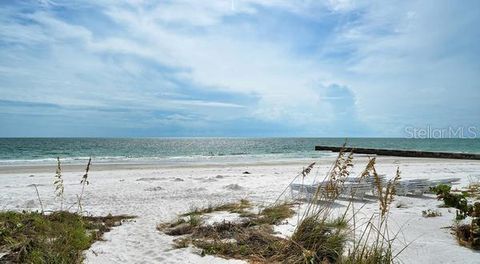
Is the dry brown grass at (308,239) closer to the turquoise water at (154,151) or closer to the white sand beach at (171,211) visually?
the white sand beach at (171,211)

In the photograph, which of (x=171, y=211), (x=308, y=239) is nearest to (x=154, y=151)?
(x=171, y=211)

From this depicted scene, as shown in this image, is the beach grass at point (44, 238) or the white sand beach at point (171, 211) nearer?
the beach grass at point (44, 238)

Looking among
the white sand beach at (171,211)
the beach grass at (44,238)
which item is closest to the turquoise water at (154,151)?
the white sand beach at (171,211)

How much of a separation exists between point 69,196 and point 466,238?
438 inches

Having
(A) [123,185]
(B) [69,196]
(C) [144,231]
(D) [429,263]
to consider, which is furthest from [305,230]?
(A) [123,185]

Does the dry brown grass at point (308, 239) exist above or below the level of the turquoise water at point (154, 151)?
above

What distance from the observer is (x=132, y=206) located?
33.3ft

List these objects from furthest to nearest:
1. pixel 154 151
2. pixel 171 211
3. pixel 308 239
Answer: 1. pixel 154 151
2. pixel 171 211
3. pixel 308 239

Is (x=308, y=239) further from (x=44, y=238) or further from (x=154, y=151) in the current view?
(x=154, y=151)

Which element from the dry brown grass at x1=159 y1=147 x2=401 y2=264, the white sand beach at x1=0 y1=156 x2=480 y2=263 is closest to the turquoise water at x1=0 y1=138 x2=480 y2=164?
the white sand beach at x1=0 y1=156 x2=480 y2=263

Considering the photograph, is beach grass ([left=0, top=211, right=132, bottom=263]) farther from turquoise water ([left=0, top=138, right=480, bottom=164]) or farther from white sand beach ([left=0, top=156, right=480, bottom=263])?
turquoise water ([left=0, top=138, right=480, bottom=164])

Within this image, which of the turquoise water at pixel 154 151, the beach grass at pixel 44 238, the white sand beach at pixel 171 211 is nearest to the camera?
the beach grass at pixel 44 238

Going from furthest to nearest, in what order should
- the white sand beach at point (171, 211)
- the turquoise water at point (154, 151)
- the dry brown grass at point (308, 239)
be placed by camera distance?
1. the turquoise water at point (154, 151)
2. the white sand beach at point (171, 211)
3. the dry brown grass at point (308, 239)

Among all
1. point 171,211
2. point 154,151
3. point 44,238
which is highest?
point 44,238
